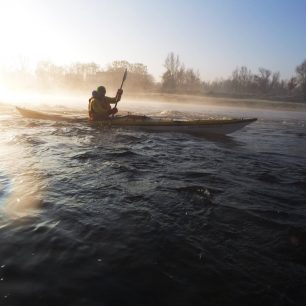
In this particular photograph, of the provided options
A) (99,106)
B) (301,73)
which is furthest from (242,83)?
(99,106)

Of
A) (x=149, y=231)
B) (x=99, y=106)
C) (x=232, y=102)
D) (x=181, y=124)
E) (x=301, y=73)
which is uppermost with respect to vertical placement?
(x=301, y=73)

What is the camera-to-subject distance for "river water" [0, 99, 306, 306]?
344cm

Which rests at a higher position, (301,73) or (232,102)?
(301,73)

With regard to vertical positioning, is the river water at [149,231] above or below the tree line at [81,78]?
below

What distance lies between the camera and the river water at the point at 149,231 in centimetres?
344

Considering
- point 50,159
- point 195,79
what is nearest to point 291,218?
point 50,159

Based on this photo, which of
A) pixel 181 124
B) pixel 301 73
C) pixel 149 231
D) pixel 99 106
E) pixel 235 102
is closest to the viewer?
pixel 149 231

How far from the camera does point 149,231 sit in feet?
15.2

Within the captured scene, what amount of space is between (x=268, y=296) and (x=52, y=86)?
353 feet

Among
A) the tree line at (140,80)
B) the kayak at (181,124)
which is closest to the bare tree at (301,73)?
the tree line at (140,80)

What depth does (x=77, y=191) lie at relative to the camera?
19.7 ft

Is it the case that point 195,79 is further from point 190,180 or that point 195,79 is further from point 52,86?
point 190,180

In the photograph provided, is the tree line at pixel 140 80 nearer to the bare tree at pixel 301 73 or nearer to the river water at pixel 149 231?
the bare tree at pixel 301 73

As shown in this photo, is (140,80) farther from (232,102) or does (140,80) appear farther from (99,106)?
(99,106)
